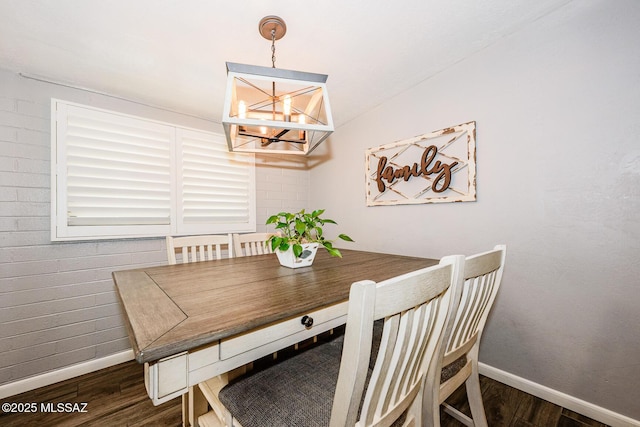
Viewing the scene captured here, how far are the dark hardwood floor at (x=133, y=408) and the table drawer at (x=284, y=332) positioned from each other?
1.10m

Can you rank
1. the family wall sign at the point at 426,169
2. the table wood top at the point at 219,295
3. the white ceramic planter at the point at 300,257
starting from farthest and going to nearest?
1. the family wall sign at the point at 426,169
2. the white ceramic planter at the point at 300,257
3. the table wood top at the point at 219,295

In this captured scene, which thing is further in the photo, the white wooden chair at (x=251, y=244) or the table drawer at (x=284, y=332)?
the white wooden chair at (x=251, y=244)

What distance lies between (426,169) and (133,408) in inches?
103

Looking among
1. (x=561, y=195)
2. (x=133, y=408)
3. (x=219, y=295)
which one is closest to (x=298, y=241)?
(x=219, y=295)

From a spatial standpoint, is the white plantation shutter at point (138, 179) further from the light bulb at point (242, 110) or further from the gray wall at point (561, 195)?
the gray wall at point (561, 195)

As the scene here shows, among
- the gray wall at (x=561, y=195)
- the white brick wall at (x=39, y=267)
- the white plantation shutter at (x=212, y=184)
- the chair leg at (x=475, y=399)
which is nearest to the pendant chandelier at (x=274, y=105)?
the white plantation shutter at (x=212, y=184)

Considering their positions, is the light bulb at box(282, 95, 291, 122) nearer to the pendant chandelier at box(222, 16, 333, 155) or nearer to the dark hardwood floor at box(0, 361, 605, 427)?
the pendant chandelier at box(222, 16, 333, 155)

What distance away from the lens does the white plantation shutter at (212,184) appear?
2447 millimetres

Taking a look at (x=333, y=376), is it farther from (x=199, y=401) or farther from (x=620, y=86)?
(x=620, y=86)

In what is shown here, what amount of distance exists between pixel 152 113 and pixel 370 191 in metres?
2.17

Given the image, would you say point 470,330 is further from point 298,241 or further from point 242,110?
point 242,110

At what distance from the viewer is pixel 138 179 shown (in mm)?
2186

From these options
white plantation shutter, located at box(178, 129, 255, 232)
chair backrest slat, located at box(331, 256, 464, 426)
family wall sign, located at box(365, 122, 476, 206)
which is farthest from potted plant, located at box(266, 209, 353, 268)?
white plantation shutter, located at box(178, 129, 255, 232)

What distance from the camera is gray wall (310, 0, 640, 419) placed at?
1327 mm
